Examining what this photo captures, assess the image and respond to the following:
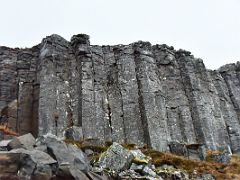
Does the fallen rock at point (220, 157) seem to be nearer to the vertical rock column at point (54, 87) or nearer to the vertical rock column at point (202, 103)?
the vertical rock column at point (202, 103)

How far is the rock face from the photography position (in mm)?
43562

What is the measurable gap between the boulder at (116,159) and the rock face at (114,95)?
10085 mm

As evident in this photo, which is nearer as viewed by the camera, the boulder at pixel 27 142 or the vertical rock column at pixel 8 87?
the boulder at pixel 27 142

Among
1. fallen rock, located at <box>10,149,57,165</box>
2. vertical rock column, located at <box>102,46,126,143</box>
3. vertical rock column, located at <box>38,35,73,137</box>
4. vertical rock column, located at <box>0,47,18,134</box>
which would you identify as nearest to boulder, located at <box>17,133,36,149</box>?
fallen rock, located at <box>10,149,57,165</box>

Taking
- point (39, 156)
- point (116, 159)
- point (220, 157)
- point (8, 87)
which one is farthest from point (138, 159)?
point (8, 87)

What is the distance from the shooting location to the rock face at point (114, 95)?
4356 cm

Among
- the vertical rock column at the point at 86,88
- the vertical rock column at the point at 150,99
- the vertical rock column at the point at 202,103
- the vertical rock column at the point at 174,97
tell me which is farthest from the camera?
the vertical rock column at the point at 202,103

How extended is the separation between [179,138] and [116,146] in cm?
1570

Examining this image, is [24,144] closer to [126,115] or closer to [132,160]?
[132,160]

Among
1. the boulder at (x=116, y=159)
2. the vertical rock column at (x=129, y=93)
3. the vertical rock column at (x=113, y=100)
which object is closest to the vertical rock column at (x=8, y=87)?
the vertical rock column at (x=113, y=100)

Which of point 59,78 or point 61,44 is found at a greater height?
point 61,44

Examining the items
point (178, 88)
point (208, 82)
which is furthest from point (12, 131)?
point (208, 82)

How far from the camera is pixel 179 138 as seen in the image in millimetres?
46312

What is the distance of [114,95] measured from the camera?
46688 mm
